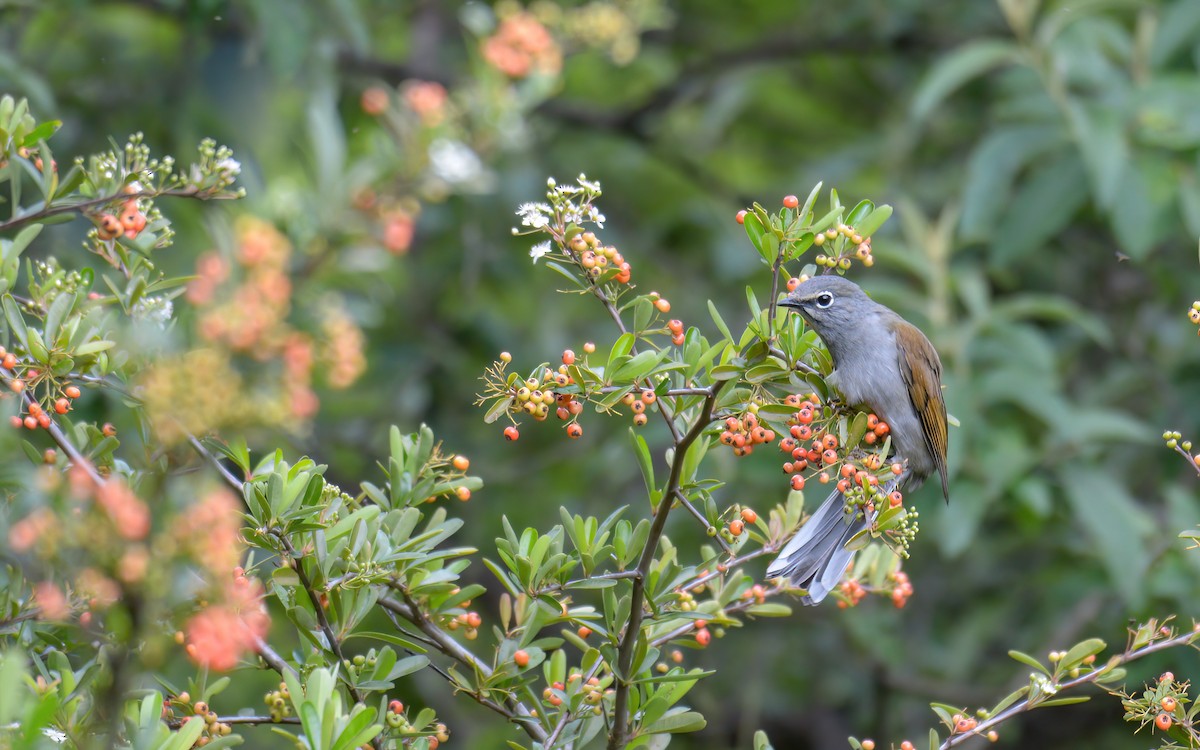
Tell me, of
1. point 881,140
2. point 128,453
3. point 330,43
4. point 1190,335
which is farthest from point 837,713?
point 128,453

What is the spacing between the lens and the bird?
4059 mm

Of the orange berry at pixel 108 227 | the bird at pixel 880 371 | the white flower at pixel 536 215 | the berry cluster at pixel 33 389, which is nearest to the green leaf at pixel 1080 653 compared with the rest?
the bird at pixel 880 371

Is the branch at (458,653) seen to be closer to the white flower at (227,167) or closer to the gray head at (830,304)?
the white flower at (227,167)

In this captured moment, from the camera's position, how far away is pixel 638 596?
107 inches

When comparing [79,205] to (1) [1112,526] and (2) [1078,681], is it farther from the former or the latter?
(1) [1112,526]

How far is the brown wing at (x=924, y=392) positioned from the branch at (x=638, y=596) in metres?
2.17

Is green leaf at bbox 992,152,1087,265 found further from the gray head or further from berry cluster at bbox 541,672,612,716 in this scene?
berry cluster at bbox 541,672,612,716

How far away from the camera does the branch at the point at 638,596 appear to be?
2.66 meters

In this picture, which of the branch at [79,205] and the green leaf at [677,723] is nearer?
the green leaf at [677,723]

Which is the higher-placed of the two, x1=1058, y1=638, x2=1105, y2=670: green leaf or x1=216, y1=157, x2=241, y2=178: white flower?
x1=1058, y1=638, x2=1105, y2=670: green leaf

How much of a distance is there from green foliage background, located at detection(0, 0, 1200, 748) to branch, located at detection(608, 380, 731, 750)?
10.6 ft

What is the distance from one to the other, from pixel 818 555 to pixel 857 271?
488 centimetres

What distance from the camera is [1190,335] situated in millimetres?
7379

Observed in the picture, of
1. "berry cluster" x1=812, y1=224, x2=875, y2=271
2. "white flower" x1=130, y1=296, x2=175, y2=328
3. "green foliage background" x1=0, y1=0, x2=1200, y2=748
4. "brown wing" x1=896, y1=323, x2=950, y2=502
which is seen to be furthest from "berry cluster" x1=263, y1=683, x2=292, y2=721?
"green foliage background" x1=0, y1=0, x2=1200, y2=748
